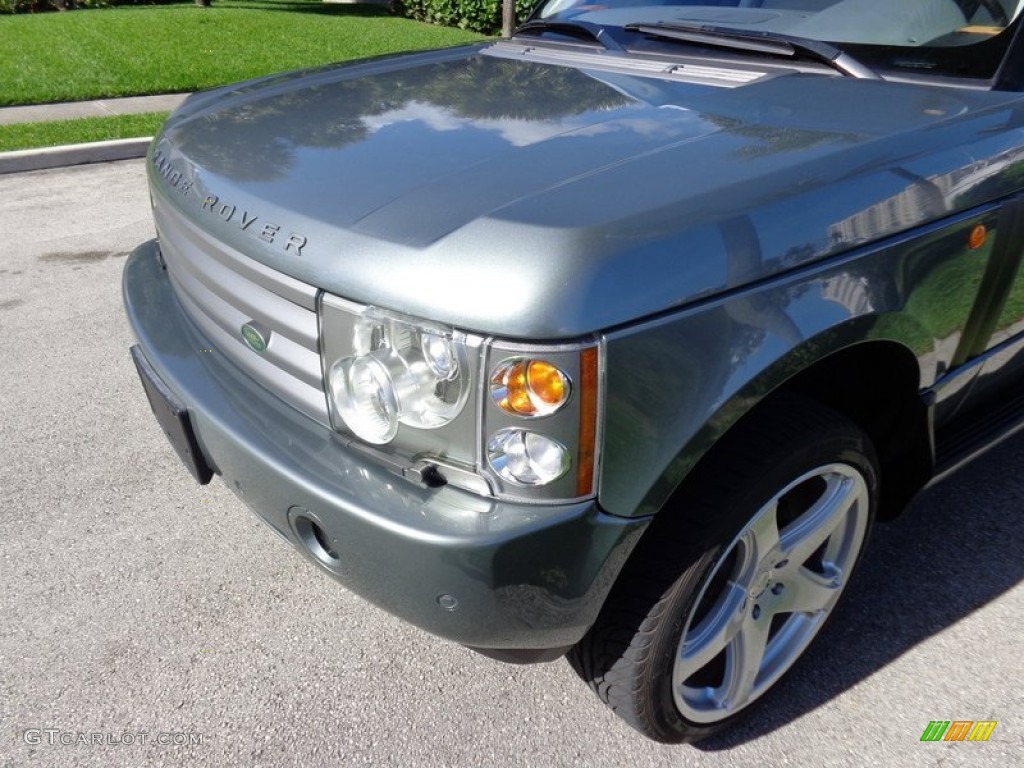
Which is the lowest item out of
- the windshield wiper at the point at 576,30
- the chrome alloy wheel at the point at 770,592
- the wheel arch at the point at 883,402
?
the chrome alloy wheel at the point at 770,592

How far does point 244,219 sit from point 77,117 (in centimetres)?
776

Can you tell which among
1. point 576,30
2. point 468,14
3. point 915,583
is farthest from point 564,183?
point 468,14

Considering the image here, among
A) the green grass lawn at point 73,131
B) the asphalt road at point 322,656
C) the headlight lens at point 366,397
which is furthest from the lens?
the green grass lawn at point 73,131

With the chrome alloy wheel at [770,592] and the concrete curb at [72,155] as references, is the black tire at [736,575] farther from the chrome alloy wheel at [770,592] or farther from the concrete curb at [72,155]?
the concrete curb at [72,155]

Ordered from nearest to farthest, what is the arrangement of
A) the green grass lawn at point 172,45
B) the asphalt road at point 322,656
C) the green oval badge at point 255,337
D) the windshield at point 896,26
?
1. the green oval badge at point 255,337
2. the asphalt road at point 322,656
3. the windshield at point 896,26
4. the green grass lawn at point 172,45

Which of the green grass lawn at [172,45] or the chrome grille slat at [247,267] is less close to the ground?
the chrome grille slat at [247,267]

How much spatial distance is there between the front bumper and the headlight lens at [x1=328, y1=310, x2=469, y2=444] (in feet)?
0.42

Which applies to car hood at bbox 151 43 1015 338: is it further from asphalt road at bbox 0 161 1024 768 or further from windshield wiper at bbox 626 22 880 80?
asphalt road at bbox 0 161 1024 768

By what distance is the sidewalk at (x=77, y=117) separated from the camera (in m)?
7.03

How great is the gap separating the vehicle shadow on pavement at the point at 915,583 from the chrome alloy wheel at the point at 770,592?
0.13m

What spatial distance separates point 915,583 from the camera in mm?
2656

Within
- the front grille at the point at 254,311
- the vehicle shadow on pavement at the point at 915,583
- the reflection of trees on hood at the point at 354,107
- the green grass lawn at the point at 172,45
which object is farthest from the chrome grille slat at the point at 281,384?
the green grass lawn at the point at 172,45

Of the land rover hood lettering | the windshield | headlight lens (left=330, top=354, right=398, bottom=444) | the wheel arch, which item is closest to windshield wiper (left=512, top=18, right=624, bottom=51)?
the windshield

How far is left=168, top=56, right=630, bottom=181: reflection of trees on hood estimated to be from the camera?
2.14 meters
